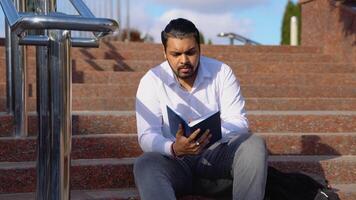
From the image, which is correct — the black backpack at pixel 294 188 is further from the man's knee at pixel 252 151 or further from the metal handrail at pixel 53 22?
the metal handrail at pixel 53 22

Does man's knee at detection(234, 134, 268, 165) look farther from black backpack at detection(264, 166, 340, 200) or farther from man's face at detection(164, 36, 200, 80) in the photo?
man's face at detection(164, 36, 200, 80)

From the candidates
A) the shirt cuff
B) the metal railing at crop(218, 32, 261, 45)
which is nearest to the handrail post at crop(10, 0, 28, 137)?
the shirt cuff

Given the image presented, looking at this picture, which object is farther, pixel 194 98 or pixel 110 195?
pixel 110 195

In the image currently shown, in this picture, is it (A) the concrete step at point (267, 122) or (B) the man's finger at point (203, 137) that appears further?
(A) the concrete step at point (267, 122)

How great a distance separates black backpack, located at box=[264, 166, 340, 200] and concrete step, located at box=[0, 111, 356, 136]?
50.4 inches

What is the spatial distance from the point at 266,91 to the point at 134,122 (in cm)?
172

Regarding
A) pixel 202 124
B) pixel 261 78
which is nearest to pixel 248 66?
pixel 261 78

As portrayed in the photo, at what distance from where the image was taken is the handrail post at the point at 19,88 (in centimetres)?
387

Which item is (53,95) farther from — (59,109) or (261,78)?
(261,78)

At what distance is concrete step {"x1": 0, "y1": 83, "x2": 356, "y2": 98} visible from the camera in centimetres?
516

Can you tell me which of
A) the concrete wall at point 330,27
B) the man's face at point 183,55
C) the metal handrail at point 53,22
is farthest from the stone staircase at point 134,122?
the metal handrail at point 53,22

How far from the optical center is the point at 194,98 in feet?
10.9

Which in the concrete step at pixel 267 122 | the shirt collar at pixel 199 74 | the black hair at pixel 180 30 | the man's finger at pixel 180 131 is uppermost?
the black hair at pixel 180 30

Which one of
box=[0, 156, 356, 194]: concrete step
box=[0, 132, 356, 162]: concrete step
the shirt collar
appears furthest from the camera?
box=[0, 132, 356, 162]: concrete step
